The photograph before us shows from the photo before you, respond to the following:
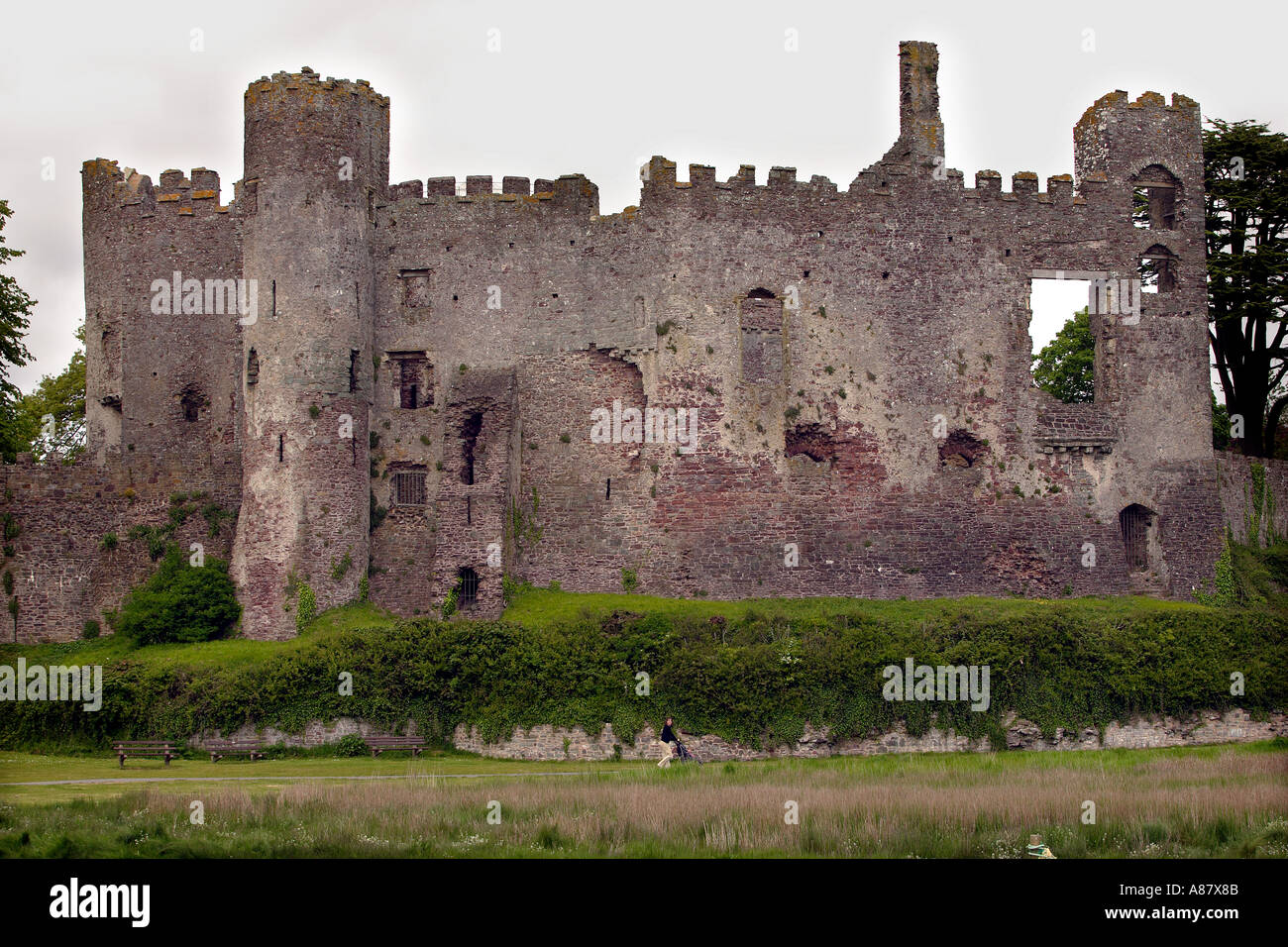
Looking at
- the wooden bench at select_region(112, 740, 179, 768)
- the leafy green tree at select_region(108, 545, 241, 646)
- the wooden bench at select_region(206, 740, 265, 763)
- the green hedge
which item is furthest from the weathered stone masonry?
the wooden bench at select_region(112, 740, 179, 768)

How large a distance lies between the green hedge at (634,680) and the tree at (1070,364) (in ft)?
62.2

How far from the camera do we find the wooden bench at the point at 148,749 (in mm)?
34969

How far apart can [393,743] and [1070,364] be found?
2970cm

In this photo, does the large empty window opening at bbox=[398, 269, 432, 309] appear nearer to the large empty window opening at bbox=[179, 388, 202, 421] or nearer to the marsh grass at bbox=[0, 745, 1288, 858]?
the large empty window opening at bbox=[179, 388, 202, 421]

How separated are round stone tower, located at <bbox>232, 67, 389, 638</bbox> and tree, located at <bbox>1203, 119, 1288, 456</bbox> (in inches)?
998

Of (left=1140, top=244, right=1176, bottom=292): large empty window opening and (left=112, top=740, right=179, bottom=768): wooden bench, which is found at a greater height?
(left=1140, top=244, right=1176, bottom=292): large empty window opening

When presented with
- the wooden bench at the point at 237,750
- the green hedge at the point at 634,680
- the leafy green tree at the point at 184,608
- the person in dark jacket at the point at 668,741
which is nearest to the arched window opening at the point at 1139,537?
the green hedge at the point at 634,680

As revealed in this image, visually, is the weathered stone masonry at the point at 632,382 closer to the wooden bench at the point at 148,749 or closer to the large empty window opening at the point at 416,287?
the large empty window opening at the point at 416,287

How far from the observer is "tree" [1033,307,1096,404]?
185ft

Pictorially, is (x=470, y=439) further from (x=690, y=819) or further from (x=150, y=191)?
Result: (x=690, y=819)

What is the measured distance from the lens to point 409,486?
42844 mm
